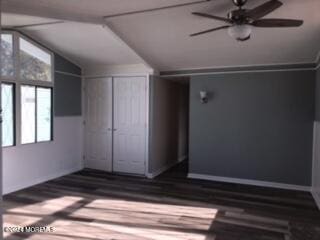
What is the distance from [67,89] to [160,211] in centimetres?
316

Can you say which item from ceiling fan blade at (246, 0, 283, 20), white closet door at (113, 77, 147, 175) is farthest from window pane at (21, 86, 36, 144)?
ceiling fan blade at (246, 0, 283, 20)

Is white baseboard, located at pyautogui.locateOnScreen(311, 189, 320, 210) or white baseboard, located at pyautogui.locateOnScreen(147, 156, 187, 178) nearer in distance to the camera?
white baseboard, located at pyautogui.locateOnScreen(311, 189, 320, 210)

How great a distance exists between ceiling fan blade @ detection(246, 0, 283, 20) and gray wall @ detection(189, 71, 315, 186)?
243cm

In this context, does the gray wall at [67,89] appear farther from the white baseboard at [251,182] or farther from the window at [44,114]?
the white baseboard at [251,182]

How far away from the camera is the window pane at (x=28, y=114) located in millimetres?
4504

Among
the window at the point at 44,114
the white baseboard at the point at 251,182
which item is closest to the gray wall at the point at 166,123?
the white baseboard at the point at 251,182

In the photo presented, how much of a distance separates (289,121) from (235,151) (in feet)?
3.47

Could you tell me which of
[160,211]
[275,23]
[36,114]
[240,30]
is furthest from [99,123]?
[275,23]

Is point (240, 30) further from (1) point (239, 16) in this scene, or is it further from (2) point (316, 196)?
(2) point (316, 196)

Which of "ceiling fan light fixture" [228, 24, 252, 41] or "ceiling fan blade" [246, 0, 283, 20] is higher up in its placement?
"ceiling fan blade" [246, 0, 283, 20]

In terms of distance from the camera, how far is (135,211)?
3.60 metres

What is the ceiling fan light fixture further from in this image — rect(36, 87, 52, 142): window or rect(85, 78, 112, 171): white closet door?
rect(36, 87, 52, 142): window

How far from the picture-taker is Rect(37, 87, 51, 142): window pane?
4.84m

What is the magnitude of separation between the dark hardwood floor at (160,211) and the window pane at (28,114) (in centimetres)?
87
